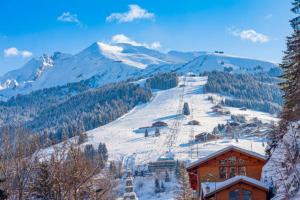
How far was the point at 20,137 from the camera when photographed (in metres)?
28.4

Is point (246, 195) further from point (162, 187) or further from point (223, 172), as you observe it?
point (162, 187)

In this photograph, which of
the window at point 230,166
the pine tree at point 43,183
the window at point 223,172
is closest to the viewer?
the pine tree at point 43,183

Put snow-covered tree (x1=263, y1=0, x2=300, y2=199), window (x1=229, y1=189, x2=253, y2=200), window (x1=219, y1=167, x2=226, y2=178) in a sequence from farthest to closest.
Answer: window (x1=219, y1=167, x2=226, y2=178) < window (x1=229, y1=189, x2=253, y2=200) < snow-covered tree (x1=263, y1=0, x2=300, y2=199)

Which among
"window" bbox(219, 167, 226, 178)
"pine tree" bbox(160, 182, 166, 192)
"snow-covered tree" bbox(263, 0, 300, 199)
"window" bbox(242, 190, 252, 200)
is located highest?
"snow-covered tree" bbox(263, 0, 300, 199)

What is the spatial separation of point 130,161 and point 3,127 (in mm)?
150123

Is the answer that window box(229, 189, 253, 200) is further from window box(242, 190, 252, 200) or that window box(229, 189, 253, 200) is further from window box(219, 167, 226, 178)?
window box(219, 167, 226, 178)

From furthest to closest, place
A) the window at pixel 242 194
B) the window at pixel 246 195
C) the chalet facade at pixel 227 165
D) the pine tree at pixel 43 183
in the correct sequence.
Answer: the chalet facade at pixel 227 165 < the pine tree at pixel 43 183 < the window at pixel 246 195 < the window at pixel 242 194

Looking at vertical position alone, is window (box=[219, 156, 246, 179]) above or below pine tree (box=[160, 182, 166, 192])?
above

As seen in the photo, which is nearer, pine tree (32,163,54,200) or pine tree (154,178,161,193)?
pine tree (32,163,54,200)

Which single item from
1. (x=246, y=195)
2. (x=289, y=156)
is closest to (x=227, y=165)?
(x=246, y=195)

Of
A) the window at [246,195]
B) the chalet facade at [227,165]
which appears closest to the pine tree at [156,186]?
the chalet facade at [227,165]

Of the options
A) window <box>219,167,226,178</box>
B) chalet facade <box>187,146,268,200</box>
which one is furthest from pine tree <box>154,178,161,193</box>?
window <box>219,167,226,178</box>

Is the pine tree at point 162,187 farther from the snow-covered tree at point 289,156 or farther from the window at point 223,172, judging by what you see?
the window at point 223,172

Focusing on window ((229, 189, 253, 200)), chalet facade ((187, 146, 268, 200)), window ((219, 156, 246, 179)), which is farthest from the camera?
window ((219, 156, 246, 179))
